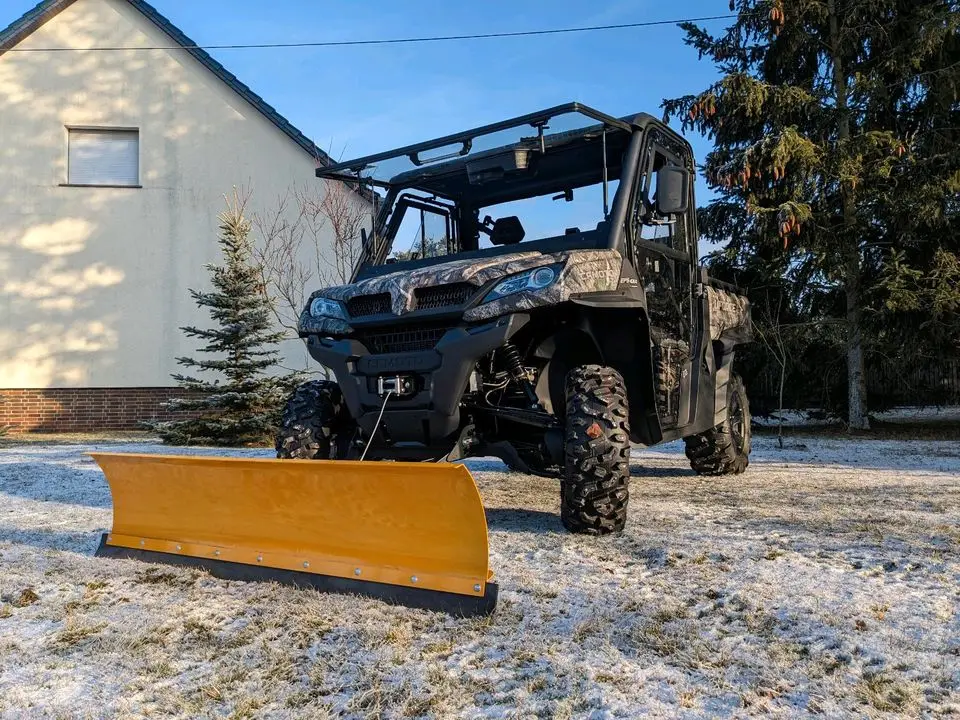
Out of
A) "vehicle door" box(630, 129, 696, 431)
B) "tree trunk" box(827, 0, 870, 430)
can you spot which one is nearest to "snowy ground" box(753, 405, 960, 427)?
"tree trunk" box(827, 0, 870, 430)

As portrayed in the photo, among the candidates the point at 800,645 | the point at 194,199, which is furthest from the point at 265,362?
the point at 800,645

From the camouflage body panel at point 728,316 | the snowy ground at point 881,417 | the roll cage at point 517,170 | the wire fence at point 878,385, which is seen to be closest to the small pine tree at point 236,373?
the roll cage at point 517,170

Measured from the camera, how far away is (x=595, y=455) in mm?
3867

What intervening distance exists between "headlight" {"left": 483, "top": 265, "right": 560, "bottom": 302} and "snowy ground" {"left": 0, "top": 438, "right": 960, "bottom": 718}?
1.36 meters

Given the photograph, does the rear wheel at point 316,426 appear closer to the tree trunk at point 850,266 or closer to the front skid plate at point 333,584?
the front skid plate at point 333,584

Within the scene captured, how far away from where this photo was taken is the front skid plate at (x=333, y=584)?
2.94m

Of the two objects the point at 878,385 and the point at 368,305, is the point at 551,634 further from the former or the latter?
the point at 878,385

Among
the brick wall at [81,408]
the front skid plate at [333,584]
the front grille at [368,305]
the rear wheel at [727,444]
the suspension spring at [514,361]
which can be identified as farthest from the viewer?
the brick wall at [81,408]

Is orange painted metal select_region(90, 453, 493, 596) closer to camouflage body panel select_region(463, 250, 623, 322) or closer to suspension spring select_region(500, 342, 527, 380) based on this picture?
camouflage body panel select_region(463, 250, 623, 322)

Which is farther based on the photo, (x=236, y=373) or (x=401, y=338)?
(x=236, y=373)

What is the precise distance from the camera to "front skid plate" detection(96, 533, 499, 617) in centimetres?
294

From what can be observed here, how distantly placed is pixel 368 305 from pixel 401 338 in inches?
13.8

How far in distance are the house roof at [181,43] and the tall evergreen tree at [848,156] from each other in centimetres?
746

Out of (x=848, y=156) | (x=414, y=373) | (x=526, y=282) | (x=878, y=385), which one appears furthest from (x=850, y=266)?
(x=414, y=373)
